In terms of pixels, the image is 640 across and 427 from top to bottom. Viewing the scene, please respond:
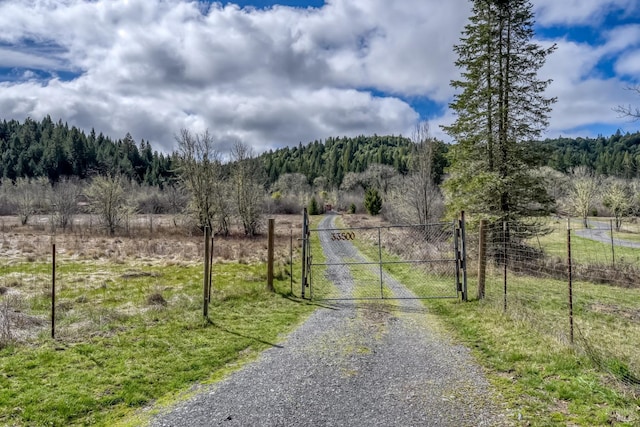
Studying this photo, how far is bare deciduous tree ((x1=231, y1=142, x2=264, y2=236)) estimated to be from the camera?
40.3 metres

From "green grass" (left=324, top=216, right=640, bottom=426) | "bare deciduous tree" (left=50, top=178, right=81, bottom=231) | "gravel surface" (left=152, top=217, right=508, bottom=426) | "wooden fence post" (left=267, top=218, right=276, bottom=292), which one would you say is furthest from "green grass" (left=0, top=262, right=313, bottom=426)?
"bare deciduous tree" (left=50, top=178, right=81, bottom=231)

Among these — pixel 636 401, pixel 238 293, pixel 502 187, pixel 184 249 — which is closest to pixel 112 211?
pixel 184 249

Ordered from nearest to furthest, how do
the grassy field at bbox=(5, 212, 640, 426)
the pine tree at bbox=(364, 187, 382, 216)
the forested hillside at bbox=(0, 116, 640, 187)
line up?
the grassy field at bbox=(5, 212, 640, 426) < the pine tree at bbox=(364, 187, 382, 216) < the forested hillside at bbox=(0, 116, 640, 187)

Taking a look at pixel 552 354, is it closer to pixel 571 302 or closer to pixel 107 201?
pixel 571 302

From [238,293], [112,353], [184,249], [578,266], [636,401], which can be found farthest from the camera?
Answer: [184,249]

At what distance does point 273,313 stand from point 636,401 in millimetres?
7651

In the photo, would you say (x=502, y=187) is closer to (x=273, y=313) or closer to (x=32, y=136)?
(x=273, y=313)

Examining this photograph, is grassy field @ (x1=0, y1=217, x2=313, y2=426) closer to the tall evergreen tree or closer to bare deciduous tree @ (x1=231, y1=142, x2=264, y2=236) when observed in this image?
the tall evergreen tree

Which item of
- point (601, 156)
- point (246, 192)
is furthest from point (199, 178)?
point (601, 156)

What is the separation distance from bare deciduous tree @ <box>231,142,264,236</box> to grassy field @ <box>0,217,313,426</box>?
78.3ft

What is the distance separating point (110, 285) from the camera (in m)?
14.4

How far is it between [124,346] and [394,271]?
1284cm

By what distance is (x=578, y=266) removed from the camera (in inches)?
693

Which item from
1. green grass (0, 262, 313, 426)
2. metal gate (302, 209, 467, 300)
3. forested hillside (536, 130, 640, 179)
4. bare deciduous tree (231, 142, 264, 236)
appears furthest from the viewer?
forested hillside (536, 130, 640, 179)
